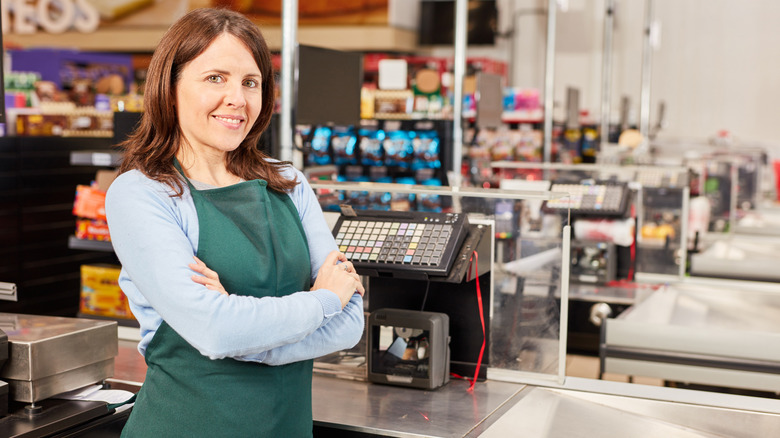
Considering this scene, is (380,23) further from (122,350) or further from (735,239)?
(122,350)

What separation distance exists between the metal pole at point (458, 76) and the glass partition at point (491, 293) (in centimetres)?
236

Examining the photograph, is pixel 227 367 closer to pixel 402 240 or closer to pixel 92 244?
pixel 402 240

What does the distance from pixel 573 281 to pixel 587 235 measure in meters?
0.28

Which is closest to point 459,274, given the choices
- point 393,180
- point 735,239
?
point 393,180

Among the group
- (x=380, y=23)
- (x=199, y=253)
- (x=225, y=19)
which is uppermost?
(x=380, y=23)

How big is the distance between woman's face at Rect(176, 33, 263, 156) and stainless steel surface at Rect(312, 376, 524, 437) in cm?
86

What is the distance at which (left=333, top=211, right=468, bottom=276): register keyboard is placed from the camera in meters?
2.29

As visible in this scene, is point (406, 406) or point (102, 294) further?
point (102, 294)

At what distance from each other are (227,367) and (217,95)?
51 centimetres

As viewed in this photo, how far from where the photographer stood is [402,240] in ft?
7.84

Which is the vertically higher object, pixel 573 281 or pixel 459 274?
pixel 459 274

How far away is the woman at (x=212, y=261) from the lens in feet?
4.80

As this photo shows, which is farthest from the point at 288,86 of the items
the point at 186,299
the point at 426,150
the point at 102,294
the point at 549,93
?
the point at 549,93

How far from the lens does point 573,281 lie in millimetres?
4809
